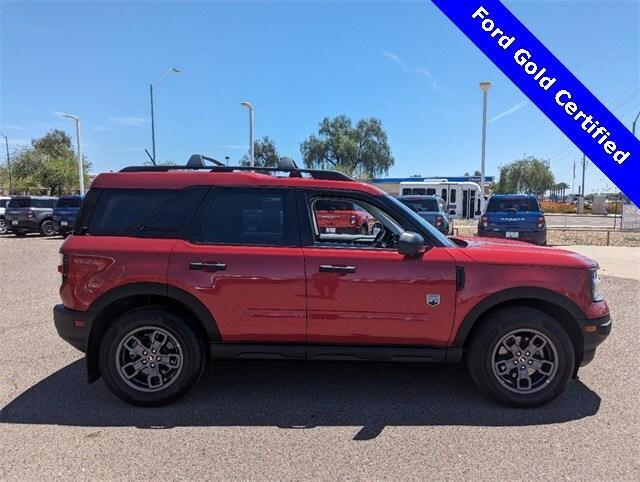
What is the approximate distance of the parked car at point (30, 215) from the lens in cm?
1978

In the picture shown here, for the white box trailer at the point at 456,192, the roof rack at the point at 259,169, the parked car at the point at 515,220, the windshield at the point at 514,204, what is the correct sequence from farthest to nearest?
1. the white box trailer at the point at 456,192
2. the windshield at the point at 514,204
3. the parked car at the point at 515,220
4. the roof rack at the point at 259,169

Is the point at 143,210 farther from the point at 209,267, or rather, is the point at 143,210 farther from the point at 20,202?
the point at 20,202

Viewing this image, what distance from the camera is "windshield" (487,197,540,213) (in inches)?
517

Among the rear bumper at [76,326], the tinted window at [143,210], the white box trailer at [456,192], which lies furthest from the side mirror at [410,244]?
the white box trailer at [456,192]

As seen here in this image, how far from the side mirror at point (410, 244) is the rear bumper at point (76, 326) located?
2.56 meters

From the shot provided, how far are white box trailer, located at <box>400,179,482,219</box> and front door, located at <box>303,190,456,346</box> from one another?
26.8m

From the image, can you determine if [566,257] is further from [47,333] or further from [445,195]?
[445,195]

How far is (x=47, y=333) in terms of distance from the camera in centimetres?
557

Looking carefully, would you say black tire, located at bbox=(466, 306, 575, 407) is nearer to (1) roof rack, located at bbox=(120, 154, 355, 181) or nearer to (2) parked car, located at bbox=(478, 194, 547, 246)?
(1) roof rack, located at bbox=(120, 154, 355, 181)

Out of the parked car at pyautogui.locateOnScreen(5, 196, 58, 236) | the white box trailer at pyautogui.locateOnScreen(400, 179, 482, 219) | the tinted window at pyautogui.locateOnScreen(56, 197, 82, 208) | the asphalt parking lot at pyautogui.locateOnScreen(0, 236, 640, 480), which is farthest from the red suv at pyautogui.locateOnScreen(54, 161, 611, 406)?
the white box trailer at pyautogui.locateOnScreen(400, 179, 482, 219)

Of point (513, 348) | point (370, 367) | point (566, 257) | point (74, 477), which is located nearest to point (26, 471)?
point (74, 477)

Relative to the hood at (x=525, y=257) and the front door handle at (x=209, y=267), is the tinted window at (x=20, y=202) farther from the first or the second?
the hood at (x=525, y=257)

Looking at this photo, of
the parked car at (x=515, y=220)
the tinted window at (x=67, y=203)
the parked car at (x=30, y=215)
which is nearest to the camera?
the parked car at (x=515, y=220)

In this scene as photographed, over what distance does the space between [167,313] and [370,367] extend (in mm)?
2084
